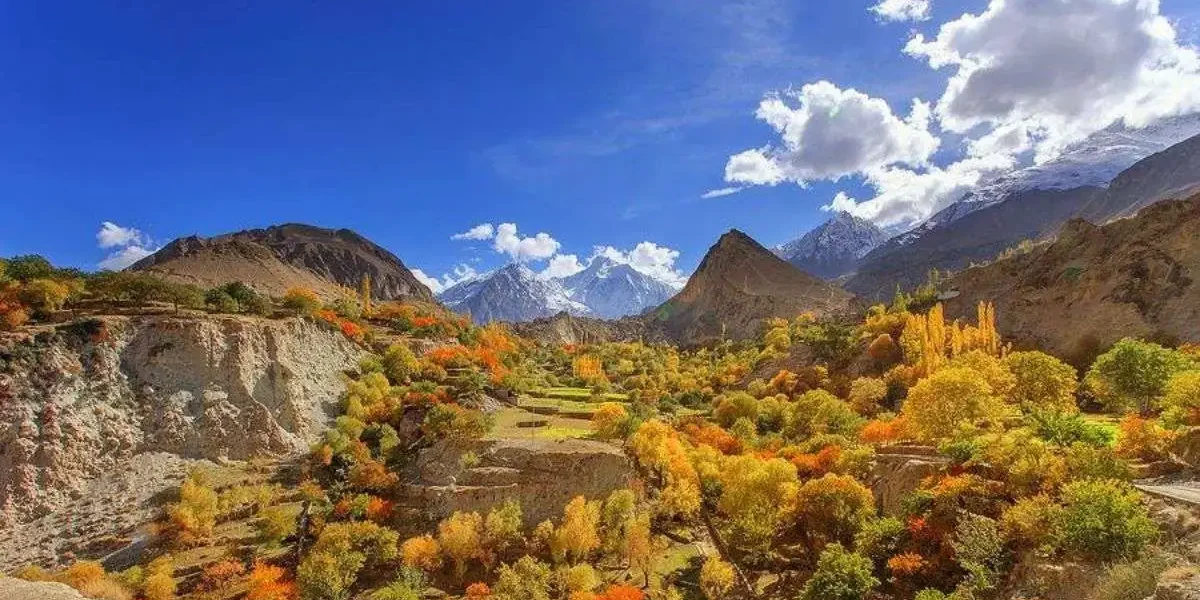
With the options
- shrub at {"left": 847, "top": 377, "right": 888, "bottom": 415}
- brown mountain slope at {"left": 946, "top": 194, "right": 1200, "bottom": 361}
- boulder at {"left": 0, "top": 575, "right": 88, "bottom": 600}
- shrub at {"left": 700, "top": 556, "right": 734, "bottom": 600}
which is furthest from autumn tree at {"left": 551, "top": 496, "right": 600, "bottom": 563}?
brown mountain slope at {"left": 946, "top": 194, "right": 1200, "bottom": 361}

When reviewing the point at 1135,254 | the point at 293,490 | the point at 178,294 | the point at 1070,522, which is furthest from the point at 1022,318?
the point at 178,294

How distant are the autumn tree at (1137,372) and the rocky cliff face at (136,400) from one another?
192 ft

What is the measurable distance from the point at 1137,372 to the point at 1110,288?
40.2m

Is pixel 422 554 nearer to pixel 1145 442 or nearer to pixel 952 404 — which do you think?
pixel 952 404

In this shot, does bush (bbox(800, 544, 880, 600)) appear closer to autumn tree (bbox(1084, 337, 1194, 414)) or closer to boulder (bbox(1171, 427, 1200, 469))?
boulder (bbox(1171, 427, 1200, 469))

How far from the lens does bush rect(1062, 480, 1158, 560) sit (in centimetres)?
2239

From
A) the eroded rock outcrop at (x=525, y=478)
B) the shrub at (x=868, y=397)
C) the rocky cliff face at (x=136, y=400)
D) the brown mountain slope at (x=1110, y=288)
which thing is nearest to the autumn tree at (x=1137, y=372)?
the shrub at (x=868, y=397)

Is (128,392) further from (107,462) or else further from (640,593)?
(640,593)

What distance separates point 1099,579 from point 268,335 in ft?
182

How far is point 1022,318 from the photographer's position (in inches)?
3191

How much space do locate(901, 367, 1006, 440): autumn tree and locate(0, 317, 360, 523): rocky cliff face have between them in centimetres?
4561

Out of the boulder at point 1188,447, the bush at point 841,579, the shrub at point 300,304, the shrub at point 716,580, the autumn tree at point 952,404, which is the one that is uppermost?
the shrub at point 300,304

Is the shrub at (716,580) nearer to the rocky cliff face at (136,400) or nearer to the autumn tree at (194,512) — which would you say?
the autumn tree at (194,512)

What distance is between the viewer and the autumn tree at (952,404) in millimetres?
39375
